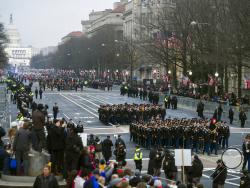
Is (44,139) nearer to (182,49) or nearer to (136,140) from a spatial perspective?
(136,140)

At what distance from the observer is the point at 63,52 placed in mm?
194875

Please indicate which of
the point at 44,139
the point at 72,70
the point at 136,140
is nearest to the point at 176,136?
the point at 136,140

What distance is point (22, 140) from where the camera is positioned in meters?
16.0

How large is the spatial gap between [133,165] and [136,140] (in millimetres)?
7224

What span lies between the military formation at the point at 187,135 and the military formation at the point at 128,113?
37.4ft

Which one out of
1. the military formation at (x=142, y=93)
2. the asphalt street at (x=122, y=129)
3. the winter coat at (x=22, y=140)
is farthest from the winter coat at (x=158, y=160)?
the military formation at (x=142, y=93)

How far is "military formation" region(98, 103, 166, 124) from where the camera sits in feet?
142

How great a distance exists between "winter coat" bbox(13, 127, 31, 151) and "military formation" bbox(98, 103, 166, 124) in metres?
26.8

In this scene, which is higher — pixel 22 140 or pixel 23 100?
pixel 22 140

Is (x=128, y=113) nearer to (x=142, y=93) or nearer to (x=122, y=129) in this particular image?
(x=122, y=129)

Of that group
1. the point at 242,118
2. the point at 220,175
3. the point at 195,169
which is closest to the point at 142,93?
the point at 242,118

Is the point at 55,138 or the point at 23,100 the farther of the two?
the point at 23,100

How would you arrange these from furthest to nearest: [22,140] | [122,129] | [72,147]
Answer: [122,129], [72,147], [22,140]

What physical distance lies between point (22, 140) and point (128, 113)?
2749 cm
